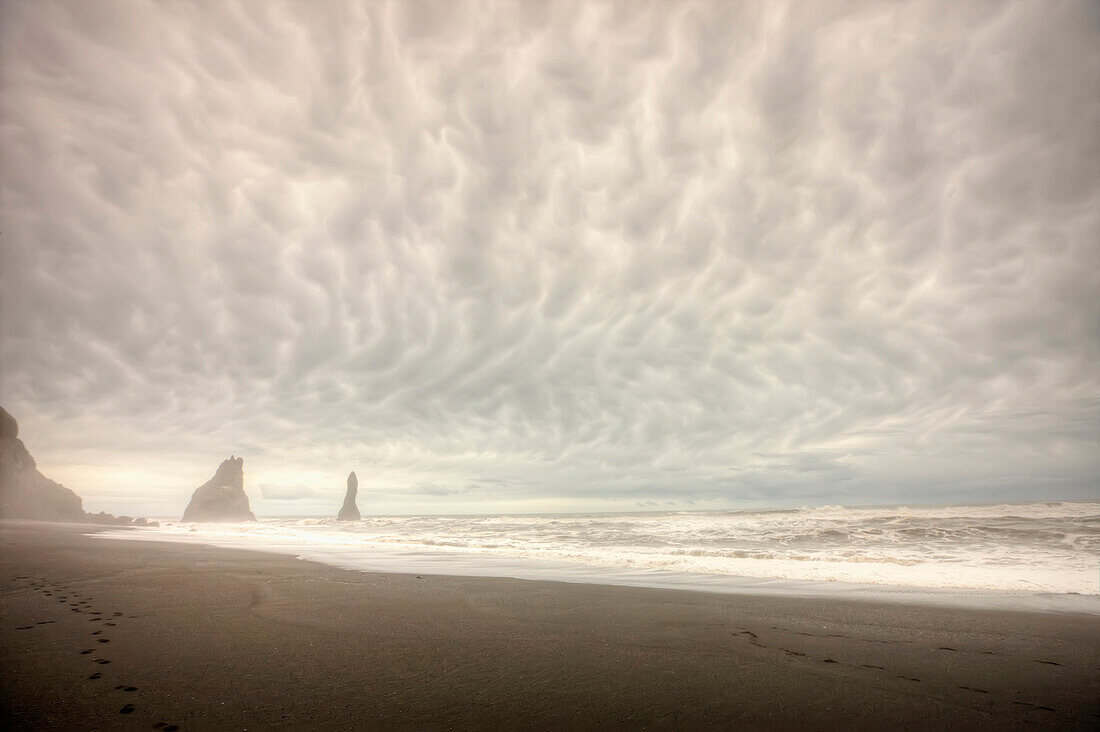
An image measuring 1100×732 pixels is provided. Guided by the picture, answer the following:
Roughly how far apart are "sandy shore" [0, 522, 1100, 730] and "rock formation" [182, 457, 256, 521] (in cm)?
11091

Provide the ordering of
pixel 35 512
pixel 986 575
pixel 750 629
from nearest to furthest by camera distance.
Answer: pixel 750 629 < pixel 986 575 < pixel 35 512

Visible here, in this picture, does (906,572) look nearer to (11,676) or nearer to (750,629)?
(750,629)

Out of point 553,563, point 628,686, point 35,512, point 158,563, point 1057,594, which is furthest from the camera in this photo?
point 35,512

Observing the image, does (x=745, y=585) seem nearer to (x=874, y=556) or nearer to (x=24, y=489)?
(x=874, y=556)

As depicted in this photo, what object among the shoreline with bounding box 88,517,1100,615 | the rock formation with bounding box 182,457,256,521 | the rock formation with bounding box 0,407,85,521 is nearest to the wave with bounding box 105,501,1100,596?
the shoreline with bounding box 88,517,1100,615

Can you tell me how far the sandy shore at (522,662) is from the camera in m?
4.36

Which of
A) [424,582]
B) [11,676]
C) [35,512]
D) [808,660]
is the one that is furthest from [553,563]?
[35,512]

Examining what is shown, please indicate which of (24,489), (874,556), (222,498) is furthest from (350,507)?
(874,556)

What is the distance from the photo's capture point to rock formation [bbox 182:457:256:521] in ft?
328

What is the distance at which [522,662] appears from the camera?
235 inches

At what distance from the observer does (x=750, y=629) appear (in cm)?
771

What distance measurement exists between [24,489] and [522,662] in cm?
8627

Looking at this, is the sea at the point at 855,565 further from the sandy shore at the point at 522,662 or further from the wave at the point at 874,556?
the sandy shore at the point at 522,662

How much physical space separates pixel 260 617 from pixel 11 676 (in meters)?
3.50
